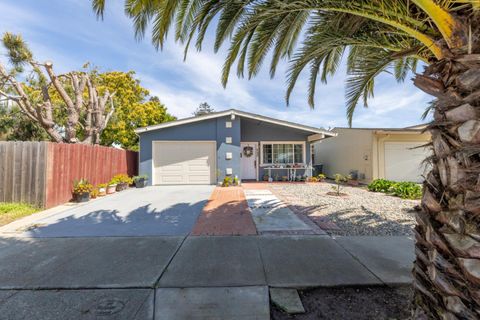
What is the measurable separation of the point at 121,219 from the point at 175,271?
3.15 m

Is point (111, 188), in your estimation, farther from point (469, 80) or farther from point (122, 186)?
point (469, 80)

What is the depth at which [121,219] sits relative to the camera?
5211mm

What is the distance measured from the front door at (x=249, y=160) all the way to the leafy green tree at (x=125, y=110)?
9.87 metres

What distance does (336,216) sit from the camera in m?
5.39

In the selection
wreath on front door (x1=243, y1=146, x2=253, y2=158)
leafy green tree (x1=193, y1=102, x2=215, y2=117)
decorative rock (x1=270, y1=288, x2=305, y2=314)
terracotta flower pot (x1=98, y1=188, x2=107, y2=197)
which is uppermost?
leafy green tree (x1=193, y1=102, x2=215, y2=117)

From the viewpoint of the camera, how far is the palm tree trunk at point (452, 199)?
131cm

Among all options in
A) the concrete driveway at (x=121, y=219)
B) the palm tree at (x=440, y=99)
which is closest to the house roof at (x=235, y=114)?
the concrete driveway at (x=121, y=219)

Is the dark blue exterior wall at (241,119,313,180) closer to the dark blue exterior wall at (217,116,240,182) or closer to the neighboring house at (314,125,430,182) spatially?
the dark blue exterior wall at (217,116,240,182)

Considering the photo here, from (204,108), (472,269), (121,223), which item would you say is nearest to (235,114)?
(121,223)

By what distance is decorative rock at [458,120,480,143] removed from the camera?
131cm

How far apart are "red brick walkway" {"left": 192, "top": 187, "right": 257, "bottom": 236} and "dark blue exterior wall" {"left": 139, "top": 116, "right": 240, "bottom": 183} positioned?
13.6 ft

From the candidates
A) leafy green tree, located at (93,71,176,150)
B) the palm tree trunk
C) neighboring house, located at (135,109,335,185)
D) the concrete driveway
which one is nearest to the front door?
neighboring house, located at (135,109,335,185)

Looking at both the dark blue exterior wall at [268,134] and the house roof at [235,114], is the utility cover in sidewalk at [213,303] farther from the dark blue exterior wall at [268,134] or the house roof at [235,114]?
the dark blue exterior wall at [268,134]

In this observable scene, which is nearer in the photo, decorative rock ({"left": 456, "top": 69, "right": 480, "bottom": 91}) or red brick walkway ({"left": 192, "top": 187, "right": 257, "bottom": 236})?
decorative rock ({"left": 456, "top": 69, "right": 480, "bottom": 91})
